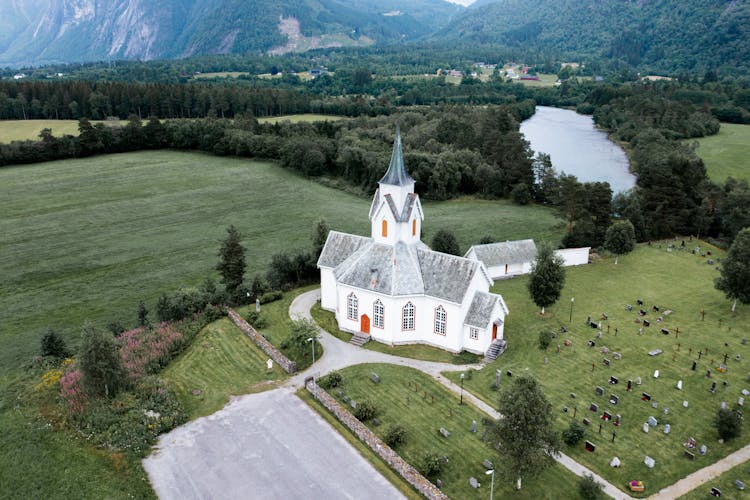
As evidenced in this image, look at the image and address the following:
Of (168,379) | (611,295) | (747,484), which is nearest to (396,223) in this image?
(168,379)

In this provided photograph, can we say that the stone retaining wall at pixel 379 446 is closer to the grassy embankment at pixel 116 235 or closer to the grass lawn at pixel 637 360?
the grass lawn at pixel 637 360

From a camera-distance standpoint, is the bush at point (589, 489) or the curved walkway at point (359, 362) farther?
the curved walkway at point (359, 362)

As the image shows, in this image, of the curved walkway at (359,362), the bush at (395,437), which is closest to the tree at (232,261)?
the curved walkway at (359,362)

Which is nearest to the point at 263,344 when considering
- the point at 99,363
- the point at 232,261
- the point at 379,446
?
the point at 232,261

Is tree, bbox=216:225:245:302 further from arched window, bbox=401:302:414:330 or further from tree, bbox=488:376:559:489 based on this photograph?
tree, bbox=488:376:559:489

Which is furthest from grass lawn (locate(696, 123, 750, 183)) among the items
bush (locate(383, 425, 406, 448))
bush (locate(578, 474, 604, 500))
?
bush (locate(383, 425, 406, 448))

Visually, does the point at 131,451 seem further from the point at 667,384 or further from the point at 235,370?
the point at 667,384
